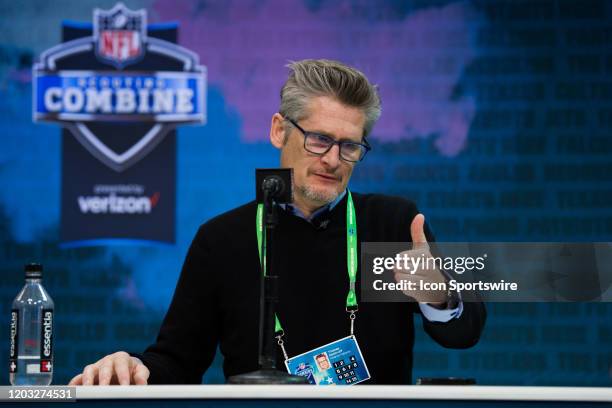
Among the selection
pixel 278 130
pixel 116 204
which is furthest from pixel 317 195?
pixel 116 204

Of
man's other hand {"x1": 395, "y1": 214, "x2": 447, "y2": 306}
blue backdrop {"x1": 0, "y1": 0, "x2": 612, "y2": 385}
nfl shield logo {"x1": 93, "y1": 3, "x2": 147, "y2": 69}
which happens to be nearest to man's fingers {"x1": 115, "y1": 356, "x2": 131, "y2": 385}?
man's other hand {"x1": 395, "y1": 214, "x2": 447, "y2": 306}

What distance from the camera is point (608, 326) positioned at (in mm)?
3738

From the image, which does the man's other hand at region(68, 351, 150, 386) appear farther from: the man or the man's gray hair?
the man's gray hair

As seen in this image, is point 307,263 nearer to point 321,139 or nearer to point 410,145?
point 321,139

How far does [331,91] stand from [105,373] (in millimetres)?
874

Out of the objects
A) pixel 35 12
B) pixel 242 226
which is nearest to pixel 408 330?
pixel 242 226

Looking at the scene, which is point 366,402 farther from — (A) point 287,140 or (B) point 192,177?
(B) point 192,177

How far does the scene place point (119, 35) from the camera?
3.78 m

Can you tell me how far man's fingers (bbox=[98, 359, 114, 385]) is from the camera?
1.65 meters

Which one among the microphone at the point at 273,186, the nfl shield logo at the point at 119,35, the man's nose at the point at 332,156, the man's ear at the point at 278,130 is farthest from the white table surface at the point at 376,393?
the nfl shield logo at the point at 119,35

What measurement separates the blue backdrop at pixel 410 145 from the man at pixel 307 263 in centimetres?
145

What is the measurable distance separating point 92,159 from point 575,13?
2058 millimetres

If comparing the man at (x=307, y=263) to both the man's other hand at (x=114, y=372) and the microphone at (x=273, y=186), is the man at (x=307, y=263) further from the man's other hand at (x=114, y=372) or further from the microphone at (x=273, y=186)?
the microphone at (x=273, y=186)

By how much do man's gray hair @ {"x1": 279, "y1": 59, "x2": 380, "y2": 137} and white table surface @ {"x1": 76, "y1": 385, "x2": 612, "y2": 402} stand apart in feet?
2.95
